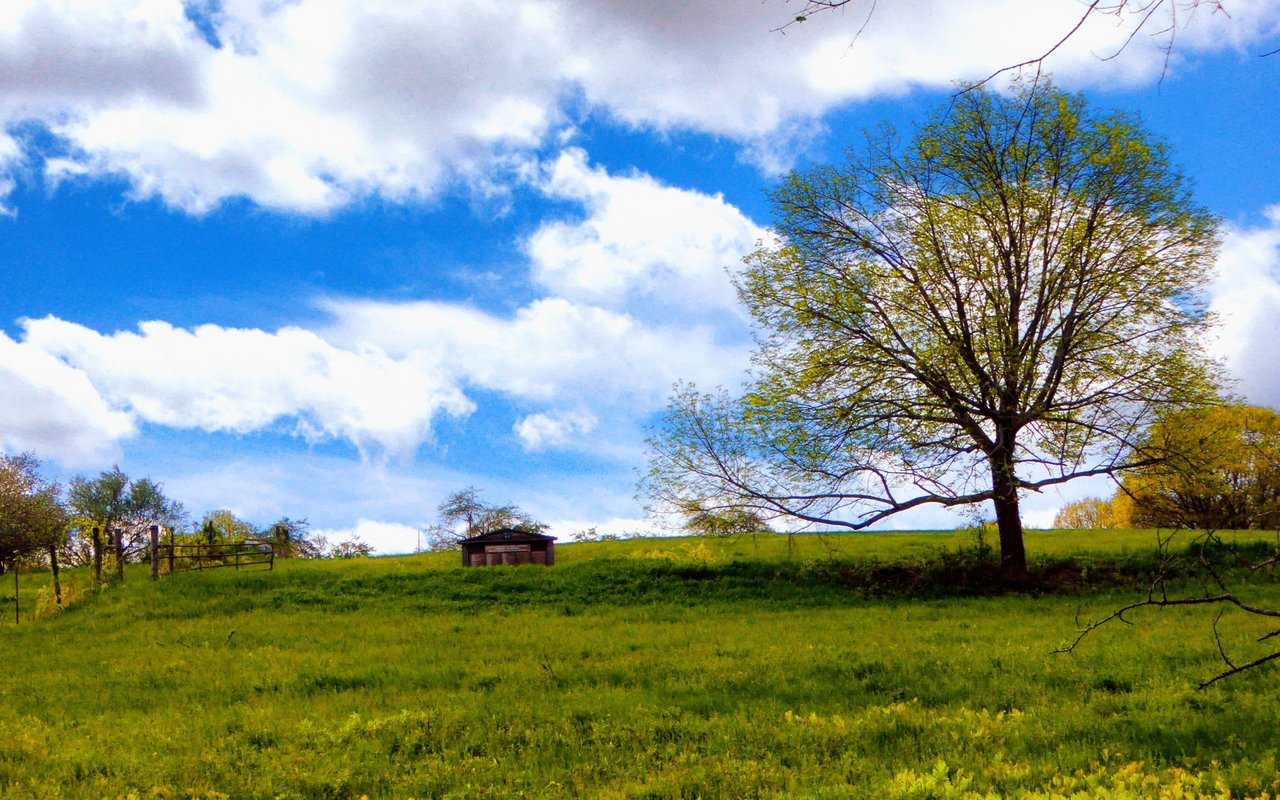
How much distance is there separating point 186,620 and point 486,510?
140 ft

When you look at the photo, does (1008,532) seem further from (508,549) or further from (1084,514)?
(1084,514)

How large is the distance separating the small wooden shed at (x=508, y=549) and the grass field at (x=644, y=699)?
7.13 meters

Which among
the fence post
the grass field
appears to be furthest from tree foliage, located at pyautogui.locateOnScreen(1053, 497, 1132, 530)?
the fence post

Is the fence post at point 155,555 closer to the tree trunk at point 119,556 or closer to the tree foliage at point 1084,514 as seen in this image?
the tree trunk at point 119,556

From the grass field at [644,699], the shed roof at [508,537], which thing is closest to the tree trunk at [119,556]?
the grass field at [644,699]

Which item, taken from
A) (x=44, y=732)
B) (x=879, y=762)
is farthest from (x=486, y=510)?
(x=879, y=762)

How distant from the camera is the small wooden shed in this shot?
3422 centimetres

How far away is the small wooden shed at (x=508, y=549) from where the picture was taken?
3422 centimetres

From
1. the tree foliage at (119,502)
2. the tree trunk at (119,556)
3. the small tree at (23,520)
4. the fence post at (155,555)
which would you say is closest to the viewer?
the fence post at (155,555)

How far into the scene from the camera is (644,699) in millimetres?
12375

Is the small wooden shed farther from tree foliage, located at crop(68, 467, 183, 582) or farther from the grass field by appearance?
tree foliage, located at crop(68, 467, 183, 582)

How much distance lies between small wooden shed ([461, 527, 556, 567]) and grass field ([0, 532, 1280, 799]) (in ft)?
23.4

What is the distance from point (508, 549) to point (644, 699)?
74.1ft

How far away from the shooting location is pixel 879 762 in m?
8.94
